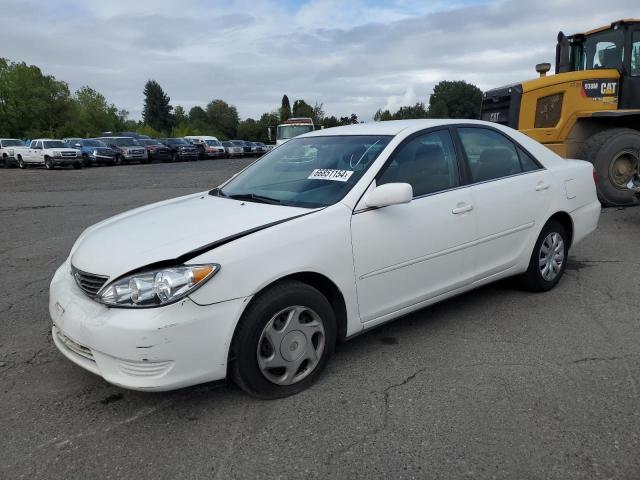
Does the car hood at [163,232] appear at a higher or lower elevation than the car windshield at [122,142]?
lower

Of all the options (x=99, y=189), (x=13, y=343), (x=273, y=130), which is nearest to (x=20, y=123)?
(x=273, y=130)

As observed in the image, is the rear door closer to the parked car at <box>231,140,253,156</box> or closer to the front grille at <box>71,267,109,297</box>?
the front grille at <box>71,267,109,297</box>

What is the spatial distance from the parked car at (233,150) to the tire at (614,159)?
37488mm

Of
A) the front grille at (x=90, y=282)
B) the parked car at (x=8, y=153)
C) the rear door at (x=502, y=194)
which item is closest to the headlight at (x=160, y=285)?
the front grille at (x=90, y=282)

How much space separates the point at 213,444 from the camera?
2.61 metres

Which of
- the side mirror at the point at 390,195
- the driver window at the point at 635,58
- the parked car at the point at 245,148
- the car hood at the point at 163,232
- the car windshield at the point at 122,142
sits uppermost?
the driver window at the point at 635,58

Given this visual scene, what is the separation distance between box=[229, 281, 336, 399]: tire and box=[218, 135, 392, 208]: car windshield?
0.65m

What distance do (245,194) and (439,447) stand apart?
2.14m

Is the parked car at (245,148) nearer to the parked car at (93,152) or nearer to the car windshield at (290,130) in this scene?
the parked car at (93,152)

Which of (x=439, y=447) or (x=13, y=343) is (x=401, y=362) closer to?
(x=439, y=447)

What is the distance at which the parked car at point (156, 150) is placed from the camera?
34.6 metres

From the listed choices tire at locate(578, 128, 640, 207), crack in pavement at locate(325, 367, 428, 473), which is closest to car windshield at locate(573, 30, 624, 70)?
tire at locate(578, 128, 640, 207)

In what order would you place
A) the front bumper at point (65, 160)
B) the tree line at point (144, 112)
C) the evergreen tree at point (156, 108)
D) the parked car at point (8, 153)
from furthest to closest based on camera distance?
the evergreen tree at point (156, 108), the tree line at point (144, 112), the parked car at point (8, 153), the front bumper at point (65, 160)

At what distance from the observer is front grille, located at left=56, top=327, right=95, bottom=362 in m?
2.81
